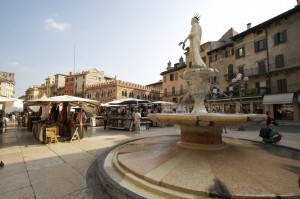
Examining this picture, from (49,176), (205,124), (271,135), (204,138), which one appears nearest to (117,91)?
(271,135)

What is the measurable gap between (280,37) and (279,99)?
882cm

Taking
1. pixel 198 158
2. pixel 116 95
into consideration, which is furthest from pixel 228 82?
pixel 198 158

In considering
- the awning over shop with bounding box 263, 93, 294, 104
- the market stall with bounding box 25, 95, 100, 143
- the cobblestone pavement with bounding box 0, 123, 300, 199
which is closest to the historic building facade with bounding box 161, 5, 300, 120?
the awning over shop with bounding box 263, 93, 294, 104

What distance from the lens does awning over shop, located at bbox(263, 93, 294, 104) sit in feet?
70.9

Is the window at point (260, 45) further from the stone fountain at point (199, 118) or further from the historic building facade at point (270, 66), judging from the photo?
the stone fountain at point (199, 118)

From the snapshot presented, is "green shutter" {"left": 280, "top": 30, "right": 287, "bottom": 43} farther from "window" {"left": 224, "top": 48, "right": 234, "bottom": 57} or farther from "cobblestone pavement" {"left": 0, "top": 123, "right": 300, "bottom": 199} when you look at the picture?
"cobblestone pavement" {"left": 0, "top": 123, "right": 300, "bottom": 199}

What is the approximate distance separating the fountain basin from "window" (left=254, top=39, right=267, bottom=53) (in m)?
26.6

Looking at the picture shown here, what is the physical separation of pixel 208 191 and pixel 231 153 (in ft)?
8.08

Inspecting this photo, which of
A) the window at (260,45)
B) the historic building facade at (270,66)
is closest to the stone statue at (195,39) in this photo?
the historic building facade at (270,66)

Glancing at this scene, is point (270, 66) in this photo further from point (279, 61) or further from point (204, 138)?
point (204, 138)

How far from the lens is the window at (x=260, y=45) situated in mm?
25828

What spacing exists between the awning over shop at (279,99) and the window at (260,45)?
7.63 meters

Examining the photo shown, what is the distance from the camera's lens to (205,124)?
4316mm

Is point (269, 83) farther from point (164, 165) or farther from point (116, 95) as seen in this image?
point (116, 95)
